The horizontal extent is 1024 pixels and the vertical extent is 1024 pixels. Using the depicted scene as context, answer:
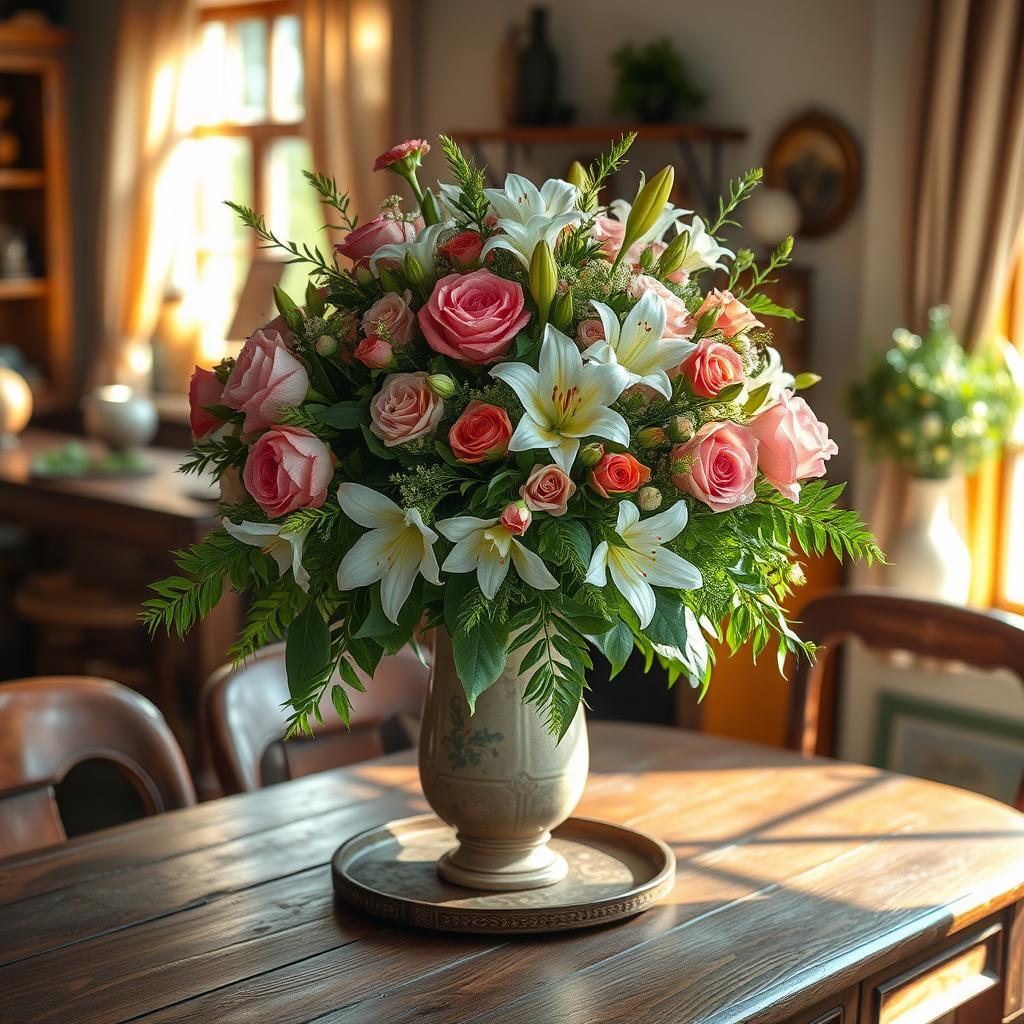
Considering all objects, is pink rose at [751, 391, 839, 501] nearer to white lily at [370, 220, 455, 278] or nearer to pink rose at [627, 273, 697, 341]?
pink rose at [627, 273, 697, 341]

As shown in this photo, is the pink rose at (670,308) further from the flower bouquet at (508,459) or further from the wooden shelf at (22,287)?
the wooden shelf at (22,287)

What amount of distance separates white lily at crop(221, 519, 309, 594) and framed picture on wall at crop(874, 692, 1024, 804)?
2.58 meters

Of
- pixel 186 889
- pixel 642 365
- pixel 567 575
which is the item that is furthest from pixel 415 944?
pixel 642 365

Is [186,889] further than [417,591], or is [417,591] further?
[186,889]

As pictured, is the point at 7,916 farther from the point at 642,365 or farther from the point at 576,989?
the point at 642,365

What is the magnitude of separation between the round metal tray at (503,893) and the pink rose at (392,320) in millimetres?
592

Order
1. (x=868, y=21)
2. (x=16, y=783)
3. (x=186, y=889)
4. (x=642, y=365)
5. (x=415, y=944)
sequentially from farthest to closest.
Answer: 1. (x=868, y=21)
2. (x=16, y=783)
3. (x=186, y=889)
4. (x=415, y=944)
5. (x=642, y=365)

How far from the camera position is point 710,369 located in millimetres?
1454

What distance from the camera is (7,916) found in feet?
5.46

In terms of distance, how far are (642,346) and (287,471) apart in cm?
36

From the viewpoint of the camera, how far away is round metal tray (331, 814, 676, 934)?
5.18ft

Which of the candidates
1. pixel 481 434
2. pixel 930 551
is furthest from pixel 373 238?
pixel 930 551

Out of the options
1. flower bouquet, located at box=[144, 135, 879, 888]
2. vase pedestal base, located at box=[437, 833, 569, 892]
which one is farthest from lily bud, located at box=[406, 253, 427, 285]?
vase pedestal base, located at box=[437, 833, 569, 892]

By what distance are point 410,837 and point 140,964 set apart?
0.40m
